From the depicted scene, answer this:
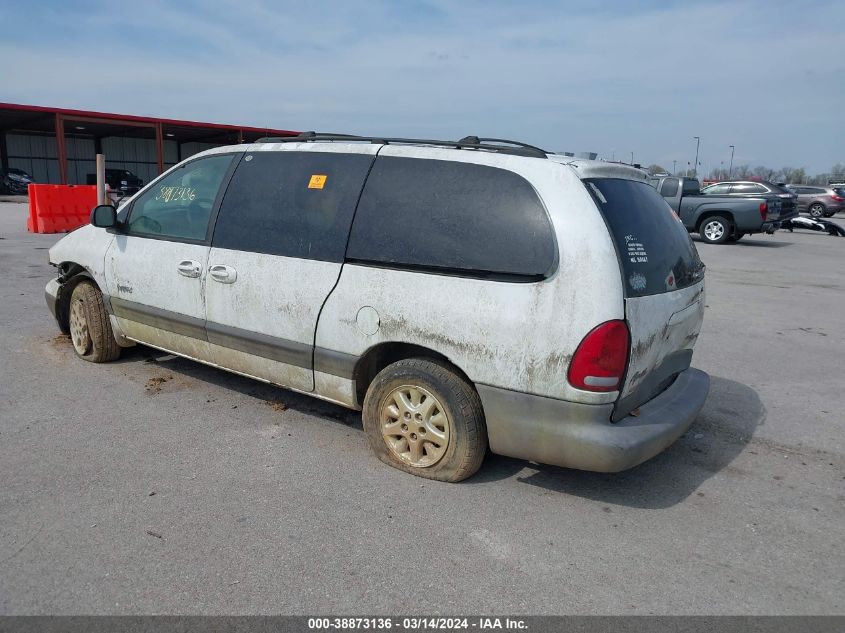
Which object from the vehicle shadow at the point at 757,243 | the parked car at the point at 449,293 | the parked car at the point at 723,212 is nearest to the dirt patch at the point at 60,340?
the parked car at the point at 449,293

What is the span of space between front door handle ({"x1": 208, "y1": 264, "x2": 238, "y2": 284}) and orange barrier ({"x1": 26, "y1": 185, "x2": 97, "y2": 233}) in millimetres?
12214

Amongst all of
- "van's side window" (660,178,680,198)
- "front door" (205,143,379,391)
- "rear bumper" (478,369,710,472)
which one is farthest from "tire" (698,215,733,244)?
"front door" (205,143,379,391)

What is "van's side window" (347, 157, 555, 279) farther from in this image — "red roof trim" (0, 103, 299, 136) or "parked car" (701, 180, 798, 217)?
"red roof trim" (0, 103, 299, 136)

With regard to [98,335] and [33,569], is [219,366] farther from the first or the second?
[33,569]

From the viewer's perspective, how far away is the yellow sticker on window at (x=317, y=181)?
397 cm

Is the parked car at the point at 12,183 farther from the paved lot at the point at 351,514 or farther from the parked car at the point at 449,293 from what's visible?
the parked car at the point at 449,293

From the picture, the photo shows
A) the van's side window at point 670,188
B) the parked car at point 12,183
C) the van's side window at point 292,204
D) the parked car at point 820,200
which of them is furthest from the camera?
the parked car at point 12,183

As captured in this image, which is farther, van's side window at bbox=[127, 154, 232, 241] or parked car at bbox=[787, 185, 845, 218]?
parked car at bbox=[787, 185, 845, 218]

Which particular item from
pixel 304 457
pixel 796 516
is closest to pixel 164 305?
pixel 304 457

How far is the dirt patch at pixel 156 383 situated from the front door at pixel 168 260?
0.97ft

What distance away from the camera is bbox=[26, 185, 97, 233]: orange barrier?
15094mm

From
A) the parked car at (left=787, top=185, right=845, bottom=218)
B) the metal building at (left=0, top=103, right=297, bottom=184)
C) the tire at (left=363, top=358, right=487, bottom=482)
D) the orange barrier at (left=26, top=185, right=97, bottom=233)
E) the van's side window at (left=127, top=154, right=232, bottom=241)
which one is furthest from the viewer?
the metal building at (left=0, top=103, right=297, bottom=184)

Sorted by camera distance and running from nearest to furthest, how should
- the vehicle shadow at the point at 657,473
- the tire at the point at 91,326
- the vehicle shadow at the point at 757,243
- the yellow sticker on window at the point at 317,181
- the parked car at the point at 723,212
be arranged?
the vehicle shadow at the point at 657,473 → the yellow sticker on window at the point at 317,181 → the tire at the point at 91,326 → the parked car at the point at 723,212 → the vehicle shadow at the point at 757,243

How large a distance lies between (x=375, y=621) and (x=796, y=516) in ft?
7.56
